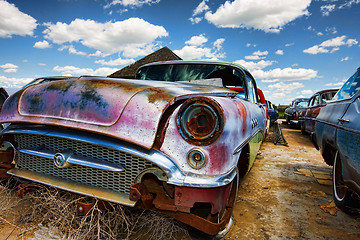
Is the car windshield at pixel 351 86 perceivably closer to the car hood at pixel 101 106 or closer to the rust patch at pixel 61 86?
the car hood at pixel 101 106

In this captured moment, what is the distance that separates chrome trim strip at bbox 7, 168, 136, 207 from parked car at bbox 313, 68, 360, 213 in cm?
173

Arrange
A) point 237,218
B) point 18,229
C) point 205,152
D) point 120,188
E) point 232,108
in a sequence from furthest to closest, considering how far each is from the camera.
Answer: point 237,218
point 18,229
point 232,108
point 120,188
point 205,152

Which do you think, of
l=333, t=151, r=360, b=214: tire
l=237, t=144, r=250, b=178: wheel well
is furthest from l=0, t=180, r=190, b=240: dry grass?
l=333, t=151, r=360, b=214: tire

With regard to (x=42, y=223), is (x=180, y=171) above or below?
above

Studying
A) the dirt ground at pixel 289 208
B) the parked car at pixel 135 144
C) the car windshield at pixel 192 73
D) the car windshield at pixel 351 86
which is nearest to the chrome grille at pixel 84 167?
the parked car at pixel 135 144

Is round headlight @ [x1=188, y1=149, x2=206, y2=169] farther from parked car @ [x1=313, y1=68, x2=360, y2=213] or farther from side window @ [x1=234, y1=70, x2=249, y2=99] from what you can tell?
side window @ [x1=234, y1=70, x2=249, y2=99]

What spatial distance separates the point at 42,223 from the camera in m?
1.84

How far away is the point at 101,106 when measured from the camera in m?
1.56

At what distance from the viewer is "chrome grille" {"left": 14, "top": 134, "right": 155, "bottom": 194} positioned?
1508 millimetres

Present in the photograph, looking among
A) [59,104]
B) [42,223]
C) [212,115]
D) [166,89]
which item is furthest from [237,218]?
[59,104]

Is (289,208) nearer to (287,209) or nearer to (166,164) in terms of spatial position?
(287,209)

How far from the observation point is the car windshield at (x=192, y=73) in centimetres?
283

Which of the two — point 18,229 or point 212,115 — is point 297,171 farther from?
point 18,229

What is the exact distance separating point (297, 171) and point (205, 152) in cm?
307
